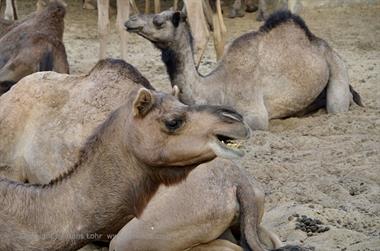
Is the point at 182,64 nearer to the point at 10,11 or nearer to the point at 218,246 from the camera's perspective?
the point at 218,246

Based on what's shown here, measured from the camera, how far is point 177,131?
4426mm

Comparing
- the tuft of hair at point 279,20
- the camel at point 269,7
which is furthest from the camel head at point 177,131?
the camel at point 269,7

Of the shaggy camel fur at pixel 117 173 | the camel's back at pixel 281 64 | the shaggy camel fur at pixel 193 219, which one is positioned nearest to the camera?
the shaggy camel fur at pixel 117 173

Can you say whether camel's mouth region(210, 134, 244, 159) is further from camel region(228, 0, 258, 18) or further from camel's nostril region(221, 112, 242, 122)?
camel region(228, 0, 258, 18)

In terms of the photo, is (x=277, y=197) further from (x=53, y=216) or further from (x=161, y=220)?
(x=53, y=216)

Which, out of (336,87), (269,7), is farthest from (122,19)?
(269,7)

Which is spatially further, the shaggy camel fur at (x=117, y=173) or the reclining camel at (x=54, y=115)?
the reclining camel at (x=54, y=115)

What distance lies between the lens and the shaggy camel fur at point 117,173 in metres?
4.40

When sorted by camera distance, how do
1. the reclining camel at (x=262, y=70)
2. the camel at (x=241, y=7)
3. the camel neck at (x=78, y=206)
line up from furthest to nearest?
the camel at (x=241, y=7) → the reclining camel at (x=262, y=70) → the camel neck at (x=78, y=206)

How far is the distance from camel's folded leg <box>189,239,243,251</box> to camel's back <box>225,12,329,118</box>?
4.41 m

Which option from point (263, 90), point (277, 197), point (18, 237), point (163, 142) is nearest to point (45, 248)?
point (18, 237)

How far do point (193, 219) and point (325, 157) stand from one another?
3.25 meters

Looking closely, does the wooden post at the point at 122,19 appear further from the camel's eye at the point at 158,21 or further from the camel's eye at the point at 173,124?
the camel's eye at the point at 173,124

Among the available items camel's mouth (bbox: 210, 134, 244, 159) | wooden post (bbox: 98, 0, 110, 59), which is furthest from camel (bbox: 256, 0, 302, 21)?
camel's mouth (bbox: 210, 134, 244, 159)
